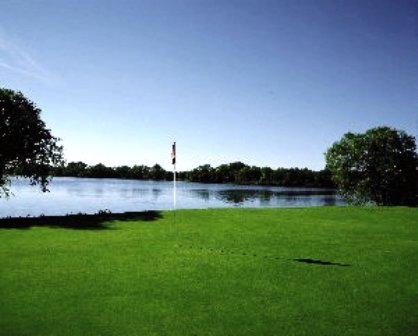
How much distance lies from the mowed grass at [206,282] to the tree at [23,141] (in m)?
14.8

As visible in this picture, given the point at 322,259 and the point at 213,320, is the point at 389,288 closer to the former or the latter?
the point at 322,259

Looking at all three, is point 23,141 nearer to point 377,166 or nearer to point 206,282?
point 206,282

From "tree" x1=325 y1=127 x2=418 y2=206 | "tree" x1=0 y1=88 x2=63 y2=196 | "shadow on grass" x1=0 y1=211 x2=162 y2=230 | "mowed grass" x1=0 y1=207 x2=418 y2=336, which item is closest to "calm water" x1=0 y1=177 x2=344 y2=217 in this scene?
"tree" x1=325 y1=127 x2=418 y2=206

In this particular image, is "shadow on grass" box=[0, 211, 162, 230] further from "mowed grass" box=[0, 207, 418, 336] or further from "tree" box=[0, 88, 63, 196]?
"tree" box=[0, 88, 63, 196]

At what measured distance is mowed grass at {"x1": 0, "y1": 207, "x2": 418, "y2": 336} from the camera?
9.65 meters

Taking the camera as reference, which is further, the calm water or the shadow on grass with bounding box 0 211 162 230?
the calm water

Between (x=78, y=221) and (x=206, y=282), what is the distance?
1883 centimetres

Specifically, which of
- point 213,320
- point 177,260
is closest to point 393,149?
point 177,260

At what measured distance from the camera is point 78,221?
29.5 meters

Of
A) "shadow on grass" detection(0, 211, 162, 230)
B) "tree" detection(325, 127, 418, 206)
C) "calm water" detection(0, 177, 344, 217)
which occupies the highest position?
"tree" detection(325, 127, 418, 206)

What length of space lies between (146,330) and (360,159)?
7234 cm

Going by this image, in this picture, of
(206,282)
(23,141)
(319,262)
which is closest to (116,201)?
(23,141)

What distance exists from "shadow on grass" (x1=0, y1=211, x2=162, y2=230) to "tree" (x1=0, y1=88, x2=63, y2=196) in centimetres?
937

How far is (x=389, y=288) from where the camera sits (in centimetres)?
1270
